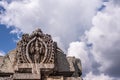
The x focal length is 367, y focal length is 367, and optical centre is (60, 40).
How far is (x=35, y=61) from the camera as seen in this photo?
1157 cm

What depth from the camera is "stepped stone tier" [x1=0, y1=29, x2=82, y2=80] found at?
37.5ft

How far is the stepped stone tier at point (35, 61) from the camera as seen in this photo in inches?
450

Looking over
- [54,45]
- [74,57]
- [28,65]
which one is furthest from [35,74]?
[74,57]

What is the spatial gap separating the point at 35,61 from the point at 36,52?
0.29 metres

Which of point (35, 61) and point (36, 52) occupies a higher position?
point (36, 52)

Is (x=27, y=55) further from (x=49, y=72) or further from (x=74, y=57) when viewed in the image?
(x=74, y=57)

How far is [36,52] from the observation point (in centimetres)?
1161

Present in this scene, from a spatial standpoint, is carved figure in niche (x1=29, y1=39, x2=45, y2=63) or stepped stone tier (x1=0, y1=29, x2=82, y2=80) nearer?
stepped stone tier (x1=0, y1=29, x2=82, y2=80)

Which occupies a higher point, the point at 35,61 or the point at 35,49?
the point at 35,49

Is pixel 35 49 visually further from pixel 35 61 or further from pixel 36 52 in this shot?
pixel 35 61

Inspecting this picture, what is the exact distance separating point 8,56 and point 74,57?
2.43 meters

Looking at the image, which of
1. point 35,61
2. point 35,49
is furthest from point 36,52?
point 35,61

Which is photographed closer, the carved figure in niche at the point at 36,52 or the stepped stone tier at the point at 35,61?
the stepped stone tier at the point at 35,61

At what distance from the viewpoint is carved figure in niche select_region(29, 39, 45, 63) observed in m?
11.6
